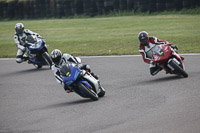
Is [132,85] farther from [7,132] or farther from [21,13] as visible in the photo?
[21,13]

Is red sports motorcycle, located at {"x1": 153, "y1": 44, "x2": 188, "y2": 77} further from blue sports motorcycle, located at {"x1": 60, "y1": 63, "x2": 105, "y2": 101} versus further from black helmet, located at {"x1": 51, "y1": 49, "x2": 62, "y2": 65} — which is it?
black helmet, located at {"x1": 51, "y1": 49, "x2": 62, "y2": 65}

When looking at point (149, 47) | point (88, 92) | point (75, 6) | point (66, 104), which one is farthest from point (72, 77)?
point (75, 6)

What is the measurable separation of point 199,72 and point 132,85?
1.99 meters

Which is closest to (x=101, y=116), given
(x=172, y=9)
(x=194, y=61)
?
(x=194, y=61)

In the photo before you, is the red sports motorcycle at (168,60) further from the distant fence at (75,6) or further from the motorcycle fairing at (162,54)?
the distant fence at (75,6)

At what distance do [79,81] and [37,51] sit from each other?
668cm

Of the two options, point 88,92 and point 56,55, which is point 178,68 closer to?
point 88,92

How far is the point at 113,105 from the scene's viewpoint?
364 inches

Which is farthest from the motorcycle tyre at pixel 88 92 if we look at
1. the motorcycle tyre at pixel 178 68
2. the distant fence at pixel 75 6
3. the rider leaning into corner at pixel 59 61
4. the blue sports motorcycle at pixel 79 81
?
the distant fence at pixel 75 6

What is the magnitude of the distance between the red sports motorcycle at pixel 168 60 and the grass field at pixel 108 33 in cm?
505

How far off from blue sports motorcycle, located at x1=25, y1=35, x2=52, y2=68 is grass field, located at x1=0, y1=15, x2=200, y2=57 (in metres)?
3.14

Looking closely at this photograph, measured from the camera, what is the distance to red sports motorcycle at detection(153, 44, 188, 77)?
11.5 m

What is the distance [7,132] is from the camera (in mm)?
7867

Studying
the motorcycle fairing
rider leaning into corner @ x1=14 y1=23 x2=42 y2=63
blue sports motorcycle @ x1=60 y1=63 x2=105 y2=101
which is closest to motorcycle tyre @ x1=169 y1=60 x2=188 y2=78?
the motorcycle fairing
